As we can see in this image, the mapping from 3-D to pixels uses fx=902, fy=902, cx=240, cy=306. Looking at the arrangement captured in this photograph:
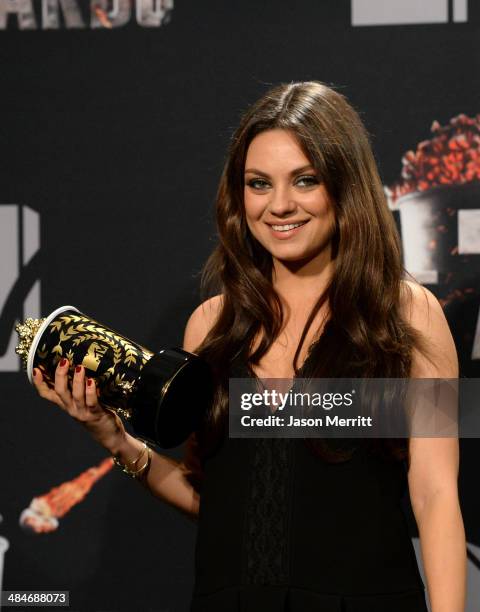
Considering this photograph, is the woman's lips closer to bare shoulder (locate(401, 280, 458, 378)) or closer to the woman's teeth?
the woman's teeth

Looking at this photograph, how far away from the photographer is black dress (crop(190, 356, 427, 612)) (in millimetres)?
1314

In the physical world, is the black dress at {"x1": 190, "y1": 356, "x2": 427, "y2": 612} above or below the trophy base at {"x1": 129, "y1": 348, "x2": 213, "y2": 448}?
below

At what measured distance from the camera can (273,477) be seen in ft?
4.40

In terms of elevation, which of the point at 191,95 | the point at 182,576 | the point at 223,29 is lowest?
the point at 182,576

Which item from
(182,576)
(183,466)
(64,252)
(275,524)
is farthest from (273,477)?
(64,252)

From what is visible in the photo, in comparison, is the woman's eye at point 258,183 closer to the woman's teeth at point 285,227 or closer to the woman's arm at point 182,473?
the woman's teeth at point 285,227

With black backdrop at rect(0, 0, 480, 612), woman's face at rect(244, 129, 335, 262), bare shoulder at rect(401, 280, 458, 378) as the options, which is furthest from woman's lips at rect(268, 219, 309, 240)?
black backdrop at rect(0, 0, 480, 612)

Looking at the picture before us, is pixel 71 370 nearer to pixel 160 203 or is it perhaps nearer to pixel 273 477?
pixel 273 477

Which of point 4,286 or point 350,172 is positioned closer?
point 350,172

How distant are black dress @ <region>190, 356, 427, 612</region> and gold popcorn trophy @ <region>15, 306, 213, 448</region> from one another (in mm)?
130

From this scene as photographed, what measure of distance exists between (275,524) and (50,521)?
0.79 metres

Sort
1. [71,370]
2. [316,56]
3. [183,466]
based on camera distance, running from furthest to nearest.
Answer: [316,56], [183,466], [71,370]

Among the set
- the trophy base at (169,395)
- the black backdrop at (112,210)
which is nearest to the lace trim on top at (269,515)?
the trophy base at (169,395)

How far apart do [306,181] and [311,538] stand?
539 mm
